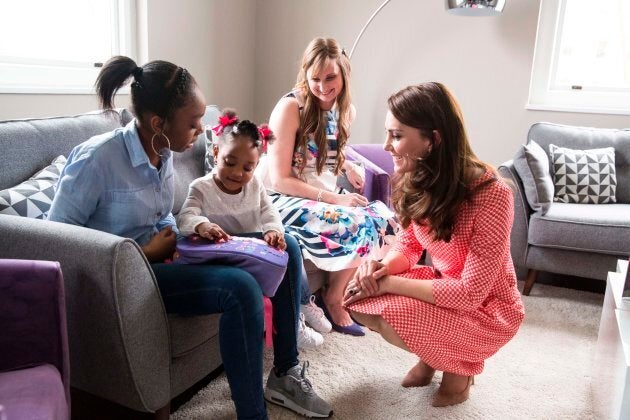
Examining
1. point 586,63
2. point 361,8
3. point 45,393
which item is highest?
point 361,8

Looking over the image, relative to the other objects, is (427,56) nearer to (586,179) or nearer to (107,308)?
(586,179)

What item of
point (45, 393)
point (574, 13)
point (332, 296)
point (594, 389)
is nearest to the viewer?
point (45, 393)

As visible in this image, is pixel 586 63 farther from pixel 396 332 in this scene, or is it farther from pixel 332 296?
pixel 396 332

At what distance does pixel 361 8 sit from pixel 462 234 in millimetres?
2515

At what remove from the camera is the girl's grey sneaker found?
1597 mm

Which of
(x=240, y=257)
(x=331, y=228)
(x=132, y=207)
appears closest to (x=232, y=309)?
(x=240, y=257)

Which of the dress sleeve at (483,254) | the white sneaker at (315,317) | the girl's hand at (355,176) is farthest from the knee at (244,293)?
the girl's hand at (355,176)

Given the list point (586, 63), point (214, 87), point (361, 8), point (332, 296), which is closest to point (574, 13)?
point (586, 63)

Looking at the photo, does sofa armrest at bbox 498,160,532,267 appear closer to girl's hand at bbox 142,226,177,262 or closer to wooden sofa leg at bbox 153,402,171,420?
girl's hand at bbox 142,226,177,262

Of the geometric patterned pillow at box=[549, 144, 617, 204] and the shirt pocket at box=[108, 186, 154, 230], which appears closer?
the shirt pocket at box=[108, 186, 154, 230]

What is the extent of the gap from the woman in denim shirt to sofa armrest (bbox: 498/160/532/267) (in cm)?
176

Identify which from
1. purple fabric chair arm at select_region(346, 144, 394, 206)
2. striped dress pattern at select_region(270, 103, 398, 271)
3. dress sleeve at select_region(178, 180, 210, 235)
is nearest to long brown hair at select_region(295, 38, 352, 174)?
striped dress pattern at select_region(270, 103, 398, 271)

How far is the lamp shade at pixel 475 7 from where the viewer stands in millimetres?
2871

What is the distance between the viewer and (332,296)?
221cm
